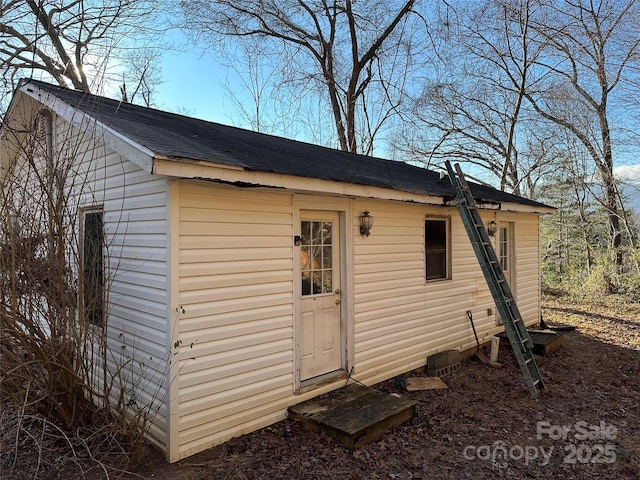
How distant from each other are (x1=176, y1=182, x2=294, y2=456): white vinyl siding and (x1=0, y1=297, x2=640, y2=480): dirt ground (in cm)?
29

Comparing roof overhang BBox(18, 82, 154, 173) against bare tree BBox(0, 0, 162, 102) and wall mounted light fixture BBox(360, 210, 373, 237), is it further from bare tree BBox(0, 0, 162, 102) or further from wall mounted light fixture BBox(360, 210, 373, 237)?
wall mounted light fixture BBox(360, 210, 373, 237)

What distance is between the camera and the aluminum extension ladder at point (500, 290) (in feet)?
17.1

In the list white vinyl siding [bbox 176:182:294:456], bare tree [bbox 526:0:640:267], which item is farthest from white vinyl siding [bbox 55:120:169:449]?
bare tree [bbox 526:0:640:267]

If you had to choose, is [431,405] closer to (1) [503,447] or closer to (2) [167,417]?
(1) [503,447]

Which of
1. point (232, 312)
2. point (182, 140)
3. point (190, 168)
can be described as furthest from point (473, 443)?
point (182, 140)

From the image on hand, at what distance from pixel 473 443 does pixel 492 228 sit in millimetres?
4467

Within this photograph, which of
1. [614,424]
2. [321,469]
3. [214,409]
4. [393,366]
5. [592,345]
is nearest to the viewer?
[321,469]

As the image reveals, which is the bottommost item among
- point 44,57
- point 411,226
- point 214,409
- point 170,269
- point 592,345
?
point 592,345

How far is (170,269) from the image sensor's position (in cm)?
344

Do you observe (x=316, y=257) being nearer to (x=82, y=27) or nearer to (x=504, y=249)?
(x=82, y=27)

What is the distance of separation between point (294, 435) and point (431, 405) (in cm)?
173

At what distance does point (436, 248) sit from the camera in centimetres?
654

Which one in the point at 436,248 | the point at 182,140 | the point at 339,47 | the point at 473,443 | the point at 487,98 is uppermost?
the point at 339,47

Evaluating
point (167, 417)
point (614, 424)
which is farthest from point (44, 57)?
point (614, 424)
